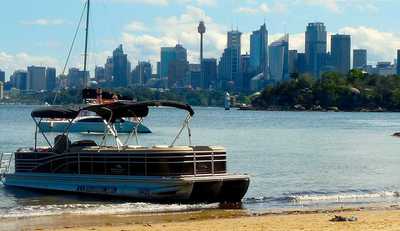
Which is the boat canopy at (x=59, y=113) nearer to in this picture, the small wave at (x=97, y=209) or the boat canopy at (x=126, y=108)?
the boat canopy at (x=126, y=108)

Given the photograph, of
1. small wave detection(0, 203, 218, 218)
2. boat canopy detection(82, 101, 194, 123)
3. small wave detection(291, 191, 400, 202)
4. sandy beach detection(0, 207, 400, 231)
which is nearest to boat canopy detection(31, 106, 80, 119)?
boat canopy detection(82, 101, 194, 123)

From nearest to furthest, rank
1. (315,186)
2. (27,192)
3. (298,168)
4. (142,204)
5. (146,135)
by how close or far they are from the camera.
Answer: (142,204), (27,192), (315,186), (298,168), (146,135)

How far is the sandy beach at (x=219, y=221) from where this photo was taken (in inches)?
1158

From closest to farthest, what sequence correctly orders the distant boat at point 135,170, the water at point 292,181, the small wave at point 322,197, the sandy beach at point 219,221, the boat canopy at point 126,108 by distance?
the sandy beach at point 219,221 → the distant boat at point 135,170 → the water at point 292,181 → the boat canopy at point 126,108 → the small wave at point 322,197

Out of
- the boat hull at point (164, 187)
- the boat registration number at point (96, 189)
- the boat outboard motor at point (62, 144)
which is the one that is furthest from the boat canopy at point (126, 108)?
the boat registration number at point (96, 189)

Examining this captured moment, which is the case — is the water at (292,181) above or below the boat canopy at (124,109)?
below

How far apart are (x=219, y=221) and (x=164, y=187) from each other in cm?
499

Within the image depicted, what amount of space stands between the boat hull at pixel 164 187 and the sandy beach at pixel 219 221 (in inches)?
56.4

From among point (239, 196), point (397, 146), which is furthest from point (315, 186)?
point (397, 146)

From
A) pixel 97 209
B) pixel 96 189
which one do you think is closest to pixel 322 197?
pixel 96 189

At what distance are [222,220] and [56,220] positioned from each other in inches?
221

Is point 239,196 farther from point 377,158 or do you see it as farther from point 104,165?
point 377,158

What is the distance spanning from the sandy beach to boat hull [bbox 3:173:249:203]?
4.70 feet

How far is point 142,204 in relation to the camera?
3669 cm
